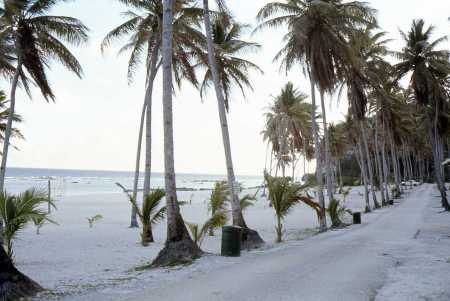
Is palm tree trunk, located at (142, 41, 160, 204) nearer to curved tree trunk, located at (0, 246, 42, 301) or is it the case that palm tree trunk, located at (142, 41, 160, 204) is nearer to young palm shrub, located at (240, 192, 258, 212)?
young palm shrub, located at (240, 192, 258, 212)

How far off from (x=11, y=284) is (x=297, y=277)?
4276 millimetres

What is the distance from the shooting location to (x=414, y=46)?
907 inches

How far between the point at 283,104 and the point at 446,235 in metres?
23.5

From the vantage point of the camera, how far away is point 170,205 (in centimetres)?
931

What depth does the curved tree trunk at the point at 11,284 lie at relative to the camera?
5602mm

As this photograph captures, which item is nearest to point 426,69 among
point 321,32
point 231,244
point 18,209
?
point 321,32

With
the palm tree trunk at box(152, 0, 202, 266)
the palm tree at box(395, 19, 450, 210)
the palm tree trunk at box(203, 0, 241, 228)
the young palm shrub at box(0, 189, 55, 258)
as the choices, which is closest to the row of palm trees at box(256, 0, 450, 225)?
the palm tree at box(395, 19, 450, 210)

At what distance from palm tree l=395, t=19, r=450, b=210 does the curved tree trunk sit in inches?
848

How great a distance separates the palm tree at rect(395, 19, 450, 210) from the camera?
22.2 m

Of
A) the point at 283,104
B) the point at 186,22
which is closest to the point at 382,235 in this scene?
the point at 186,22

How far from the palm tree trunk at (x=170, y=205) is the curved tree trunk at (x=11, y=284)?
3.05 m

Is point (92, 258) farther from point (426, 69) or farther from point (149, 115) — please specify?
point (426, 69)

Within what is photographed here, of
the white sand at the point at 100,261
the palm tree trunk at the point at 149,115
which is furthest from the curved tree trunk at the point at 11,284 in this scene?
the palm tree trunk at the point at 149,115

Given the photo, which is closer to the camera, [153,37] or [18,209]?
[18,209]
